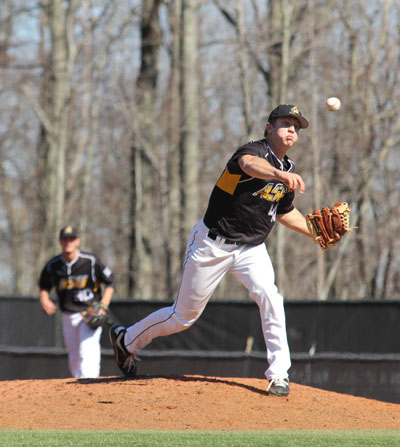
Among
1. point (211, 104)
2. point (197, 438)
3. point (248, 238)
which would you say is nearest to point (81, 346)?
point (248, 238)

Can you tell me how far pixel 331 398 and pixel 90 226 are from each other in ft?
84.9

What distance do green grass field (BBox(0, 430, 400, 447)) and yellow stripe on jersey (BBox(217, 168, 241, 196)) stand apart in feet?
5.62

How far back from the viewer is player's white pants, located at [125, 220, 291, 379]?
5457 millimetres

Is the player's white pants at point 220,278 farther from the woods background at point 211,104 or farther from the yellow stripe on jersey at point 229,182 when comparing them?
the woods background at point 211,104

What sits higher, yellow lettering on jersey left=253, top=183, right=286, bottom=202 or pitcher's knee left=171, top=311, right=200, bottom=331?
yellow lettering on jersey left=253, top=183, right=286, bottom=202

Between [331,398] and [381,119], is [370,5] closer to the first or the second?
[381,119]

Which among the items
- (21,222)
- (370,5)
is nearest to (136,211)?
(370,5)

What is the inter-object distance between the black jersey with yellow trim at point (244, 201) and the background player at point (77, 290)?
10.2 feet

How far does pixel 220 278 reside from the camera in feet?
18.3

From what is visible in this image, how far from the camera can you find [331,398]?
5.97m

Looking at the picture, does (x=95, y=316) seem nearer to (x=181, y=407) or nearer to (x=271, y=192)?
(x=181, y=407)

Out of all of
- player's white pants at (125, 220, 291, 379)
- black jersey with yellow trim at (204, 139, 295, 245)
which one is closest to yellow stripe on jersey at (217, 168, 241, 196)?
black jersey with yellow trim at (204, 139, 295, 245)

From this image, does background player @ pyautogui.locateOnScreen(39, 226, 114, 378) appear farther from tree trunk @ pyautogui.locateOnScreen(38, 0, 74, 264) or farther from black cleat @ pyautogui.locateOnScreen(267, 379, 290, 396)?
tree trunk @ pyautogui.locateOnScreen(38, 0, 74, 264)

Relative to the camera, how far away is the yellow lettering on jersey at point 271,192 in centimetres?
540
